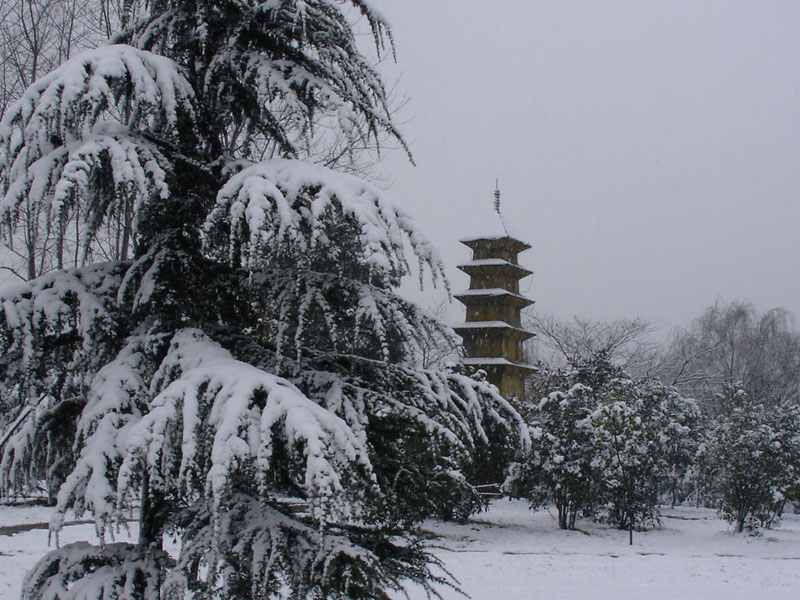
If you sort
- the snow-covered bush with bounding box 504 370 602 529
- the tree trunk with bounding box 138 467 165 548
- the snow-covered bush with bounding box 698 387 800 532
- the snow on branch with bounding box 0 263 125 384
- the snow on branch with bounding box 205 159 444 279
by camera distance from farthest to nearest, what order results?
the snow-covered bush with bounding box 698 387 800 532, the snow-covered bush with bounding box 504 370 602 529, the tree trunk with bounding box 138 467 165 548, the snow on branch with bounding box 0 263 125 384, the snow on branch with bounding box 205 159 444 279

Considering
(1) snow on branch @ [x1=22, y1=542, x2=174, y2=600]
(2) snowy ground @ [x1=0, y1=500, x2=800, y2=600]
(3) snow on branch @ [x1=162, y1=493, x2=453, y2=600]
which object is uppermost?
(3) snow on branch @ [x1=162, y1=493, x2=453, y2=600]

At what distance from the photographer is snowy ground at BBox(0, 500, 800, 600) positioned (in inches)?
356

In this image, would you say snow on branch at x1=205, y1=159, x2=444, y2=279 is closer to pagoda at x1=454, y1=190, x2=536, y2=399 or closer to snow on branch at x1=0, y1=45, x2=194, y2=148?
snow on branch at x1=0, y1=45, x2=194, y2=148

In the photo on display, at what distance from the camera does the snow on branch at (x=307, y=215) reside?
3.30 meters

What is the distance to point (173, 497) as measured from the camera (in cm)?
408

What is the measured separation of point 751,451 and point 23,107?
1663 cm

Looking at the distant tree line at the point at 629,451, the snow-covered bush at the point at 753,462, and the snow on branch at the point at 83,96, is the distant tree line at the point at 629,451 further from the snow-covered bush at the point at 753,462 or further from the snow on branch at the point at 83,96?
the snow on branch at the point at 83,96

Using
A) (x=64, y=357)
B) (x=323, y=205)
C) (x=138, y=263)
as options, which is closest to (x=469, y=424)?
(x=323, y=205)

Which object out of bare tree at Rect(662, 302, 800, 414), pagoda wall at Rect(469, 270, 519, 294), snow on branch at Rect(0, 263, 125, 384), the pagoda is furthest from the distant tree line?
bare tree at Rect(662, 302, 800, 414)

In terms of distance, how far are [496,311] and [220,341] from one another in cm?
2511

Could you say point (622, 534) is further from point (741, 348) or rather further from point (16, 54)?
point (741, 348)

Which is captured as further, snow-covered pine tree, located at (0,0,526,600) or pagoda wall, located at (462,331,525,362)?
pagoda wall, located at (462,331,525,362)

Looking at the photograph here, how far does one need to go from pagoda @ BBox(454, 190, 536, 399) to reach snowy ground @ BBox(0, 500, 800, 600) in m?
10.6

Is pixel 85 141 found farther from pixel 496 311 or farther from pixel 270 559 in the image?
pixel 496 311
